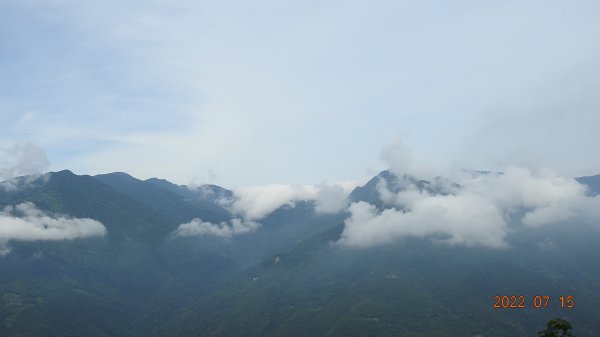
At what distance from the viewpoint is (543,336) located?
260ft
